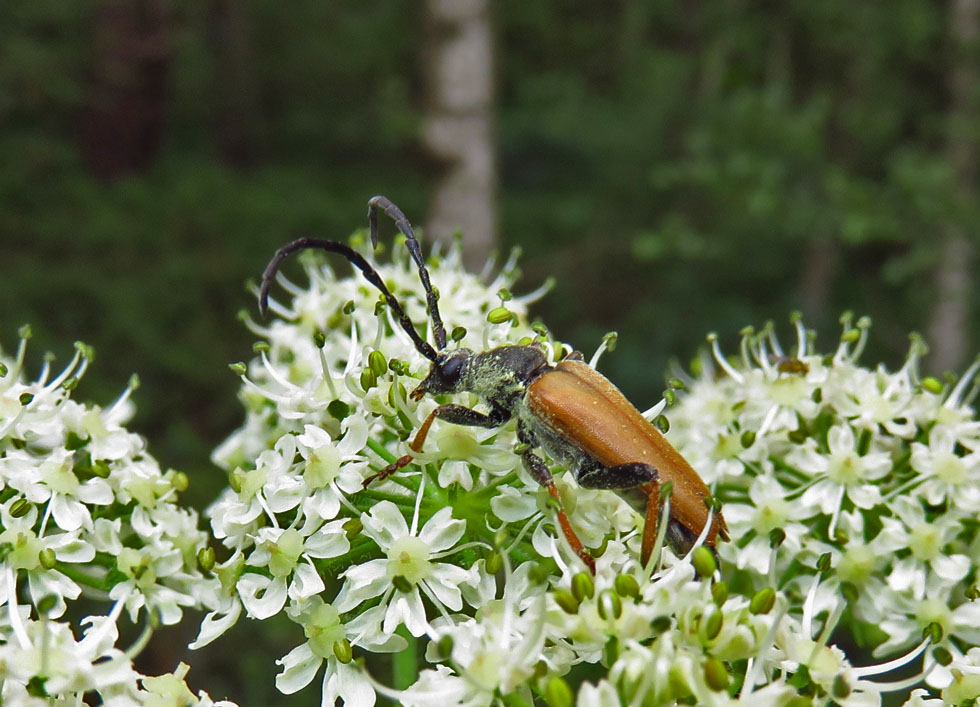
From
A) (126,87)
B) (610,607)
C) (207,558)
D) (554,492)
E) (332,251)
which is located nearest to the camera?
(610,607)

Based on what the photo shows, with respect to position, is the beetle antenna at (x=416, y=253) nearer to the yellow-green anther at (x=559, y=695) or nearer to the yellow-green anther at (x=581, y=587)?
the yellow-green anther at (x=581, y=587)

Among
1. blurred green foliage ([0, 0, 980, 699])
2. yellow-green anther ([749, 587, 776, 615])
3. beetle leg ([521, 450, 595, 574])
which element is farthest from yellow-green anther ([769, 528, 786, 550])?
A: blurred green foliage ([0, 0, 980, 699])

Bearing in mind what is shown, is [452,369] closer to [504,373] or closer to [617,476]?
[504,373]

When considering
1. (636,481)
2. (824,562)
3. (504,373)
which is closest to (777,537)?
(824,562)

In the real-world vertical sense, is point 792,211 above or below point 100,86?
below

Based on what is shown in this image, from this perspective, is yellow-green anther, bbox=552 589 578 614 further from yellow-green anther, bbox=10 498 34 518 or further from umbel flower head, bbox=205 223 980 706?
yellow-green anther, bbox=10 498 34 518

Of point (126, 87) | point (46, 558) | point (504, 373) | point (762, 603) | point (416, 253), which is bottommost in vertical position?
point (46, 558)

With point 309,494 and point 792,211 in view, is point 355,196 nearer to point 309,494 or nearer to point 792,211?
point 792,211

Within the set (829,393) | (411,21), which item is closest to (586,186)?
(411,21)
